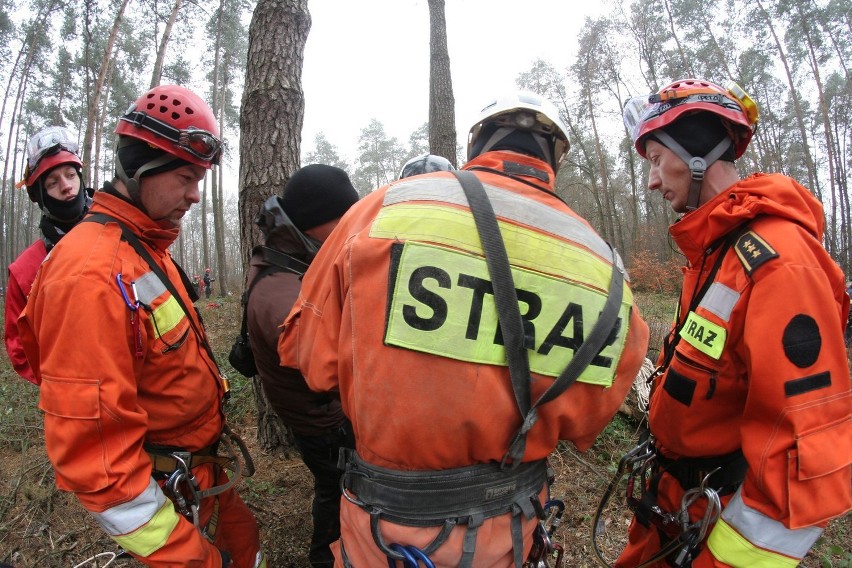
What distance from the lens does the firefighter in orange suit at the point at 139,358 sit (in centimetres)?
157

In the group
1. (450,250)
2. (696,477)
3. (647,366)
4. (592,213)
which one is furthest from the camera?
(592,213)

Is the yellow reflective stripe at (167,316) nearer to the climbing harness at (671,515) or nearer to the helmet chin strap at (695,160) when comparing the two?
the climbing harness at (671,515)

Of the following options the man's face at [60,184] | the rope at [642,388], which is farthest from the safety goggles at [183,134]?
the rope at [642,388]

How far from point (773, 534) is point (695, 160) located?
5.16 feet

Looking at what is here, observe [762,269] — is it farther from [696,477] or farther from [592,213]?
[592,213]

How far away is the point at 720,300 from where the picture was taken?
1793 millimetres

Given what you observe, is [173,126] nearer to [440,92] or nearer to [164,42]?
[440,92]

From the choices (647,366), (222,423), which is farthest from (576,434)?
(647,366)

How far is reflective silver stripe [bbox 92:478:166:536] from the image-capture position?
5.24ft

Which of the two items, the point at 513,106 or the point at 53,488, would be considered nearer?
the point at 513,106

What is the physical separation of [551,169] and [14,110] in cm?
3335

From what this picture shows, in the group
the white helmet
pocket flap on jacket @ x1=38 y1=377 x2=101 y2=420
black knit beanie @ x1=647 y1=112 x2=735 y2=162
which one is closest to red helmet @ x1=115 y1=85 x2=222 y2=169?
pocket flap on jacket @ x1=38 y1=377 x2=101 y2=420

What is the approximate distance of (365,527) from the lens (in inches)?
56.6

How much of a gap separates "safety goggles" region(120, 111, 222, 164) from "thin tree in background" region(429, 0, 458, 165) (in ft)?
17.0
